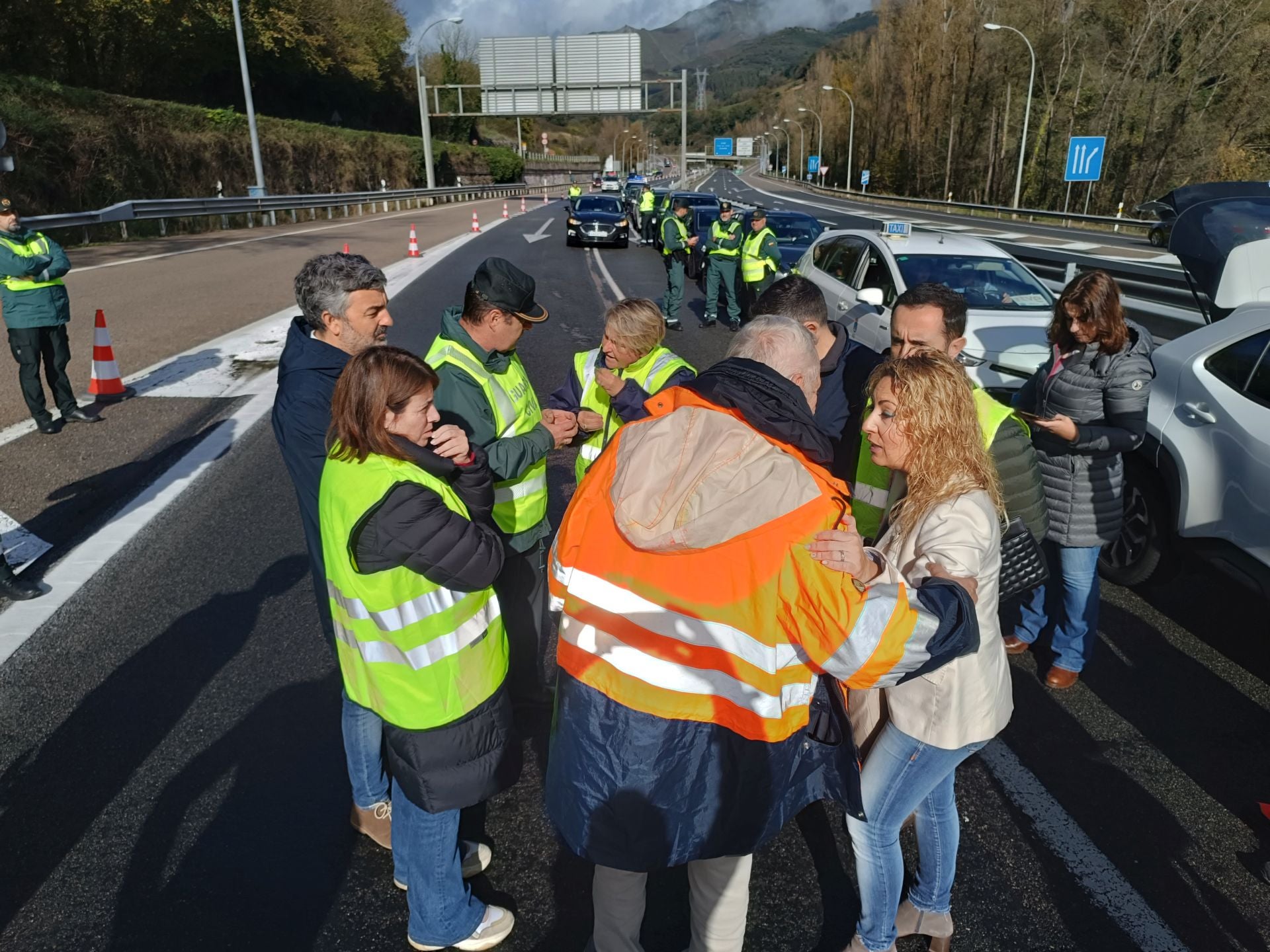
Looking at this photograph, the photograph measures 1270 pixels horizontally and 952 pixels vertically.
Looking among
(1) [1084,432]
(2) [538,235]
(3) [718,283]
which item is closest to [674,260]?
(3) [718,283]

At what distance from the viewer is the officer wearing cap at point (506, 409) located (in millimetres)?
2912

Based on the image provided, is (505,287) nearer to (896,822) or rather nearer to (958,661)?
(958,661)

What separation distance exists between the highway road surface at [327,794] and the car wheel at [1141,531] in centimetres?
17

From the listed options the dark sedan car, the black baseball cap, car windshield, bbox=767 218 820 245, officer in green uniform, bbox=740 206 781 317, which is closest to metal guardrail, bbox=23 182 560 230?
the dark sedan car

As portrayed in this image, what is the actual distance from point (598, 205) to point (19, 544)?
2299cm

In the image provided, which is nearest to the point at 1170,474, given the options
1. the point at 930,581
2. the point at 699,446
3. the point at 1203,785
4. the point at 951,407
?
the point at 1203,785

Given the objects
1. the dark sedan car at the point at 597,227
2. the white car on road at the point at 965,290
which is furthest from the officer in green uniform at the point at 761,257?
the dark sedan car at the point at 597,227

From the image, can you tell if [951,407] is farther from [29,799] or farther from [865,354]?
[29,799]

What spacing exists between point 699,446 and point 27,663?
3.76m

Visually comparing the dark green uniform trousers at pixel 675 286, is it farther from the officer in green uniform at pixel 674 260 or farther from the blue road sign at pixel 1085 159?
the blue road sign at pixel 1085 159

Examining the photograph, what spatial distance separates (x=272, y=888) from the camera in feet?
9.04

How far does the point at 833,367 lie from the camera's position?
145 inches

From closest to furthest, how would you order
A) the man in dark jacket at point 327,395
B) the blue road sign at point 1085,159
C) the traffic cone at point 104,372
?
the man in dark jacket at point 327,395 → the traffic cone at point 104,372 → the blue road sign at point 1085,159

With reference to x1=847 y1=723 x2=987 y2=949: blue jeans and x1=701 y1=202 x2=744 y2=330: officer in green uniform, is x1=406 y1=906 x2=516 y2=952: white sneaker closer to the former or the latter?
x1=847 y1=723 x2=987 y2=949: blue jeans
